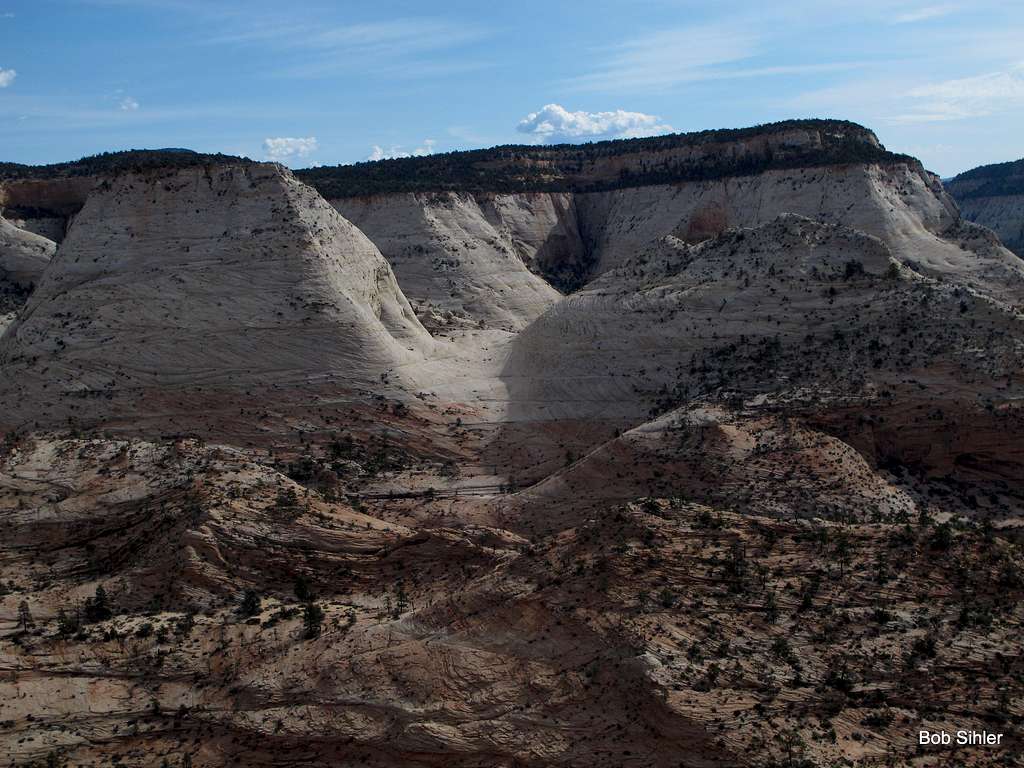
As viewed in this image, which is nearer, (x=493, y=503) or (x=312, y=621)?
(x=312, y=621)

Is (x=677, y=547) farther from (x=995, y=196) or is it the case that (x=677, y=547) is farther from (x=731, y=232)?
(x=995, y=196)

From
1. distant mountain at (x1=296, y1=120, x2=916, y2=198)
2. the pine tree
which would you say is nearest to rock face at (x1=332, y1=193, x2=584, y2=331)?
distant mountain at (x1=296, y1=120, x2=916, y2=198)

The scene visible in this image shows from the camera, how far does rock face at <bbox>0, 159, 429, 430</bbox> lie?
3058 centimetres

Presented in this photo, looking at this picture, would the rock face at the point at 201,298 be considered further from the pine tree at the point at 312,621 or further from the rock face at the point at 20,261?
the rock face at the point at 20,261

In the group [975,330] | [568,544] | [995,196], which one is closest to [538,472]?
[568,544]

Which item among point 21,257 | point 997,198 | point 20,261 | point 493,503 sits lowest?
point 493,503

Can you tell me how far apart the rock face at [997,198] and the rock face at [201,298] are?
68295mm

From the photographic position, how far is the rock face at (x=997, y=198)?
3602 inches

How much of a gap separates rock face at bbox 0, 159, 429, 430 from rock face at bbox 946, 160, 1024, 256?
224 ft

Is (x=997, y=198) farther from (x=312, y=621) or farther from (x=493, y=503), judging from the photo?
(x=312, y=621)

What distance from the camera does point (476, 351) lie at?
39.2m

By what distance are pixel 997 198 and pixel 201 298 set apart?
87632mm

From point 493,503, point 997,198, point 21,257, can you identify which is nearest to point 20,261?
point 21,257

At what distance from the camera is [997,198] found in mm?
98562
